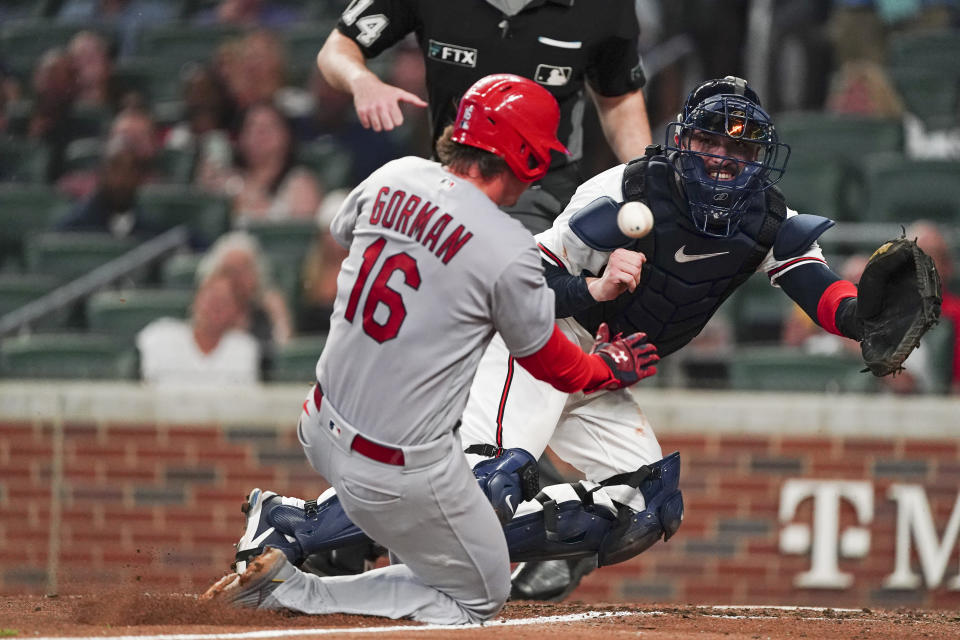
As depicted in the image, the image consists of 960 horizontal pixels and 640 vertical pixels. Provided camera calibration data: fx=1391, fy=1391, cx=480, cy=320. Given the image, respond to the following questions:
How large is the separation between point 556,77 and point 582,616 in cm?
190

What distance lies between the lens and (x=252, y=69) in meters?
9.58

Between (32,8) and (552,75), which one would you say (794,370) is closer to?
(552,75)

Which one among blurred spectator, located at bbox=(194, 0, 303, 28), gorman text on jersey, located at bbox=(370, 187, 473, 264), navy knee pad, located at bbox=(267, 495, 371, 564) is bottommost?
navy knee pad, located at bbox=(267, 495, 371, 564)

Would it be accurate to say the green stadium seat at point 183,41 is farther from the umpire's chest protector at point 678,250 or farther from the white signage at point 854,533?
the umpire's chest protector at point 678,250


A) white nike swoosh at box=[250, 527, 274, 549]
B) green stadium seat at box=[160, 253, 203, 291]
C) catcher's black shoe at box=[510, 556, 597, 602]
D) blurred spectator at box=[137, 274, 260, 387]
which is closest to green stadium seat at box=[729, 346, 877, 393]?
catcher's black shoe at box=[510, 556, 597, 602]

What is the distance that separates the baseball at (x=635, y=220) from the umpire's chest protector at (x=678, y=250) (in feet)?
1.05

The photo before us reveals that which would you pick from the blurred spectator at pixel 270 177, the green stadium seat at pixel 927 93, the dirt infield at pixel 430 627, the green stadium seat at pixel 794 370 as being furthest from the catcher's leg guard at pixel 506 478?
the green stadium seat at pixel 927 93

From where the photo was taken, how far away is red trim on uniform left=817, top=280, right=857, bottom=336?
14.2ft

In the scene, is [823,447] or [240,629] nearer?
[240,629]

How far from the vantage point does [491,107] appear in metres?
3.72

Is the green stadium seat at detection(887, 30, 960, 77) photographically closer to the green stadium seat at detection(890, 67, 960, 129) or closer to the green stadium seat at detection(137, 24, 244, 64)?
the green stadium seat at detection(890, 67, 960, 129)

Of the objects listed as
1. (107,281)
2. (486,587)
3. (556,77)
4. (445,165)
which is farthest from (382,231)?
(107,281)

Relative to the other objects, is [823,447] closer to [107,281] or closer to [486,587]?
[486,587]

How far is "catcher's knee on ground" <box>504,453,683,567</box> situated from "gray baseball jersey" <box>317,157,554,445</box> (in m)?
0.74
